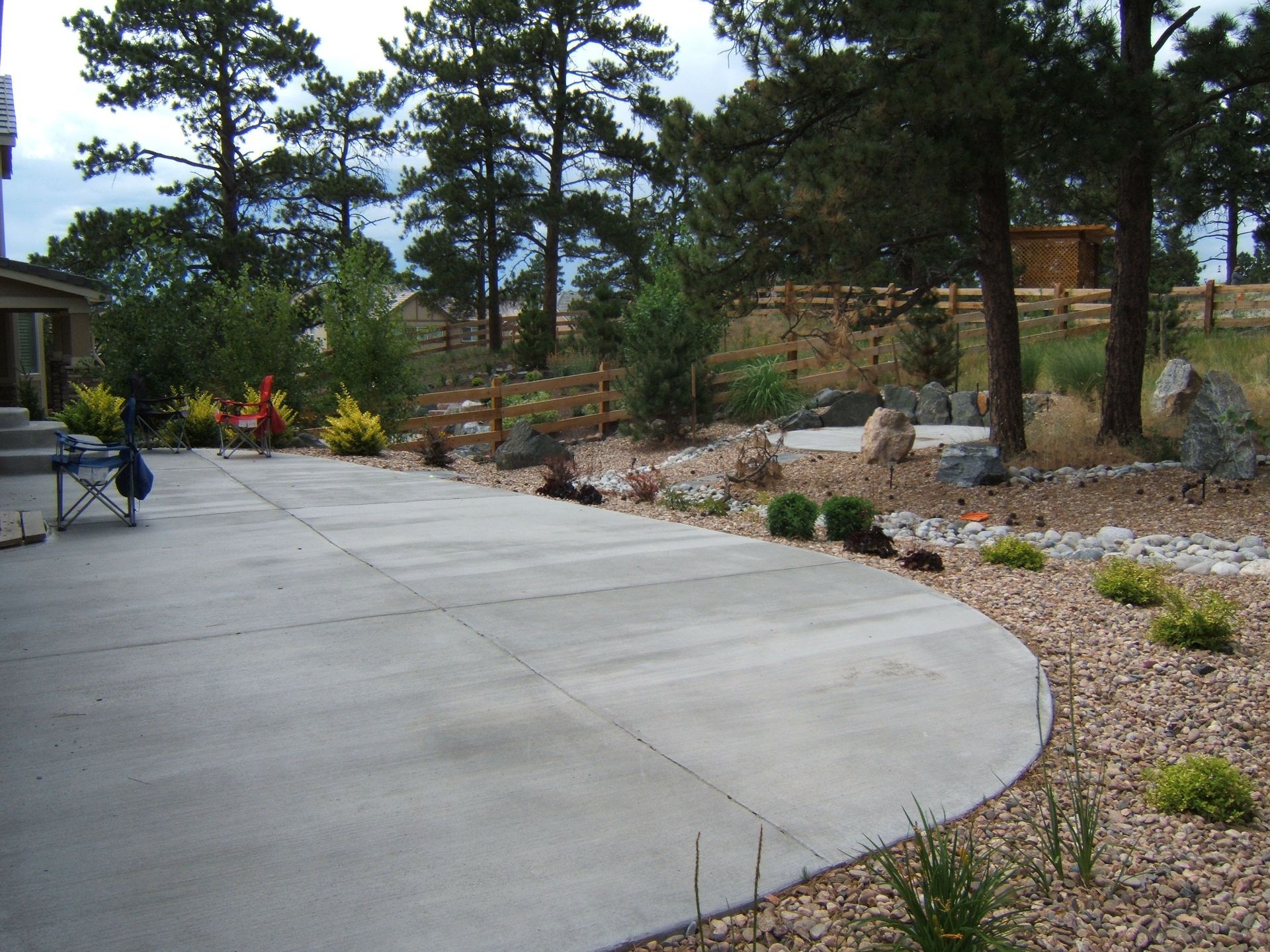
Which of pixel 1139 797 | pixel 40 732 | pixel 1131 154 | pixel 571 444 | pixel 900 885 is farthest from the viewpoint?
pixel 571 444

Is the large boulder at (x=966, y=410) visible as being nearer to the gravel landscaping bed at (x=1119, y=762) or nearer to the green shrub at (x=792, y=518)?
the gravel landscaping bed at (x=1119, y=762)

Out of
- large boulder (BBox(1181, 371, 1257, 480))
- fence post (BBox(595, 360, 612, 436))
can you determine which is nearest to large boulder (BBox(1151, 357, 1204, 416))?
large boulder (BBox(1181, 371, 1257, 480))

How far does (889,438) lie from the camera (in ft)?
40.2

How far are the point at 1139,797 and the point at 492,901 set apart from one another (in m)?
2.13

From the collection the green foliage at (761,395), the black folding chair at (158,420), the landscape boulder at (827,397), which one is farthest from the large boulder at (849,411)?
the black folding chair at (158,420)

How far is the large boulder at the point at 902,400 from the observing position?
53.9ft

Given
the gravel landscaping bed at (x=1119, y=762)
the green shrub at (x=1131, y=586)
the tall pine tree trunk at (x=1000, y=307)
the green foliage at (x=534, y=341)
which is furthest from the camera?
the green foliage at (x=534, y=341)

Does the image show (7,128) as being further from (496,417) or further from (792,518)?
(792,518)

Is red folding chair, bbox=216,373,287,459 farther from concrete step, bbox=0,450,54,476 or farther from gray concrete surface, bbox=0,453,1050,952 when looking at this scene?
gray concrete surface, bbox=0,453,1050,952

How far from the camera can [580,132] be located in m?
28.5

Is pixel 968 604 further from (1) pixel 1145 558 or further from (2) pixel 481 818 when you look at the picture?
(2) pixel 481 818

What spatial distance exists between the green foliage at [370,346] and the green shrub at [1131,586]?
11.8m

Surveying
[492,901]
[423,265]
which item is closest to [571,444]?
[423,265]

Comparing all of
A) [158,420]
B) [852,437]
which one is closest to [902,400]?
[852,437]
